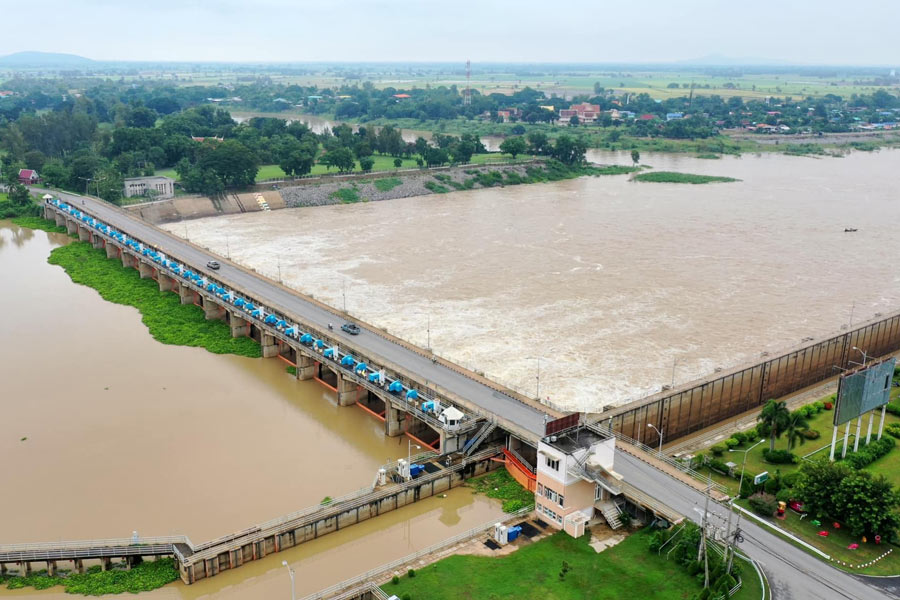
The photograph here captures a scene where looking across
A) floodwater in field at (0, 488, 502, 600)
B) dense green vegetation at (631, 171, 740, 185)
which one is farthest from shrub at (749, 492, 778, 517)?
dense green vegetation at (631, 171, 740, 185)

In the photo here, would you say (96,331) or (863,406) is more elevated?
(863,406)

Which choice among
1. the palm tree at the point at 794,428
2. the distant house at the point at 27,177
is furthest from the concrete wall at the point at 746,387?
the distant house at the point at 27,177

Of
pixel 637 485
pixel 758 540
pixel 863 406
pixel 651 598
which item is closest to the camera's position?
pixel 651 598

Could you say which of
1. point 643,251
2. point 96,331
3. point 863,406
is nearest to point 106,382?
point 96,331

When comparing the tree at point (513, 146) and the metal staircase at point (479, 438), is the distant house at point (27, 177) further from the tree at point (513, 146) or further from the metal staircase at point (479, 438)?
the metal staircase at point (479, 438)

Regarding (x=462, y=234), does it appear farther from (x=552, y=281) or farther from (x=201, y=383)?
(x=201, y=383)

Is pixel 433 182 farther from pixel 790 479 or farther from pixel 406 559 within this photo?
pixel 406 559
